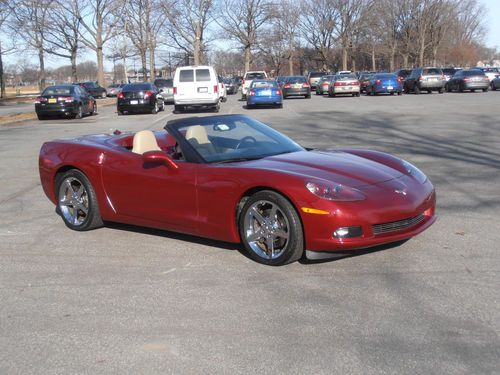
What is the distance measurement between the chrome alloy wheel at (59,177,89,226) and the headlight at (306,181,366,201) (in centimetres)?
275

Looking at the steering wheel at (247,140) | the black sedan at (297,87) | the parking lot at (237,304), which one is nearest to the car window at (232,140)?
the steering wheel at (247,140)

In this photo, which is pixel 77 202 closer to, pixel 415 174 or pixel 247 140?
pixel 247 140

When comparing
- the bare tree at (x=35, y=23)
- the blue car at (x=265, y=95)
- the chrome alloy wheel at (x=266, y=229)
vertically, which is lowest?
the chrome alloy wheel at (x=266, y=229)

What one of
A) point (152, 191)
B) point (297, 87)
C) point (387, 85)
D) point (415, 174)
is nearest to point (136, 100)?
point (297, 87)

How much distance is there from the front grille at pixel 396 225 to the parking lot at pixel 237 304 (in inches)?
12.4

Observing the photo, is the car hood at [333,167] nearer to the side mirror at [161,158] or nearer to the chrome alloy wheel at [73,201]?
the side mirror at [161,158]

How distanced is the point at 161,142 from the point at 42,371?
3.71 m

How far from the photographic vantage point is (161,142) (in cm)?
661

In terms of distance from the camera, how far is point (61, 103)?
954 inches

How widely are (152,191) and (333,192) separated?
1850mm

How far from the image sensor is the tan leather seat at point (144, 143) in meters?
5.93

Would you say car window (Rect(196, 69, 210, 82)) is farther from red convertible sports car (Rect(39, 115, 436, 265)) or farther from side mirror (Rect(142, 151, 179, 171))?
side mirror (Rect(142, 151, 179, 171))

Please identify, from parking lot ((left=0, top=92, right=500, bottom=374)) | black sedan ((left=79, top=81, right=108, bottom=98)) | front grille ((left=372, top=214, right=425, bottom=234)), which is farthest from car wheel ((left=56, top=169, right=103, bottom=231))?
black sedan ((left=79, top=81, right=108, bottom=98))

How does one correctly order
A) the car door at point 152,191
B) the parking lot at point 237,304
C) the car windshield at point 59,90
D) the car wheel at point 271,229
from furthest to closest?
1. the car windshield at point 59,90
2. the car door at point 152,191
3. the car wheel at point 271,229
4. the parking lot at point 237,304
